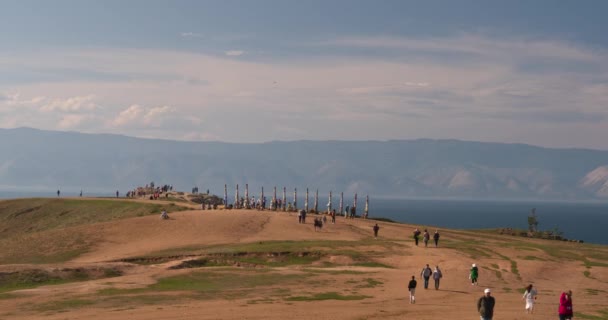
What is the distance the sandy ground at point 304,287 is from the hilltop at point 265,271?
10 centimetres

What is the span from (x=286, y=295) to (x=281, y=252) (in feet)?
54.2

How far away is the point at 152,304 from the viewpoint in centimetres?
3525

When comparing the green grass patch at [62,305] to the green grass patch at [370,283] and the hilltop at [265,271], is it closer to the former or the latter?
the hilltop at [265,271]

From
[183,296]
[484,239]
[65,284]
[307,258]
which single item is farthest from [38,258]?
[484,239]

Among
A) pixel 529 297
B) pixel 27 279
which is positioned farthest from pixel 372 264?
pixel 27 279

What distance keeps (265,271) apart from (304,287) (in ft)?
24.1

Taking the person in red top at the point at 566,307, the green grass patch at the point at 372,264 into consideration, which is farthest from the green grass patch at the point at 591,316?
the green grass patch at the point at 372,264

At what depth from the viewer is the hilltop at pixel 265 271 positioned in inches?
1356

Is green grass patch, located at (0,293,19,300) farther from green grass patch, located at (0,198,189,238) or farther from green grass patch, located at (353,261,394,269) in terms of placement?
green grass patch, located at (0,198,189,238)

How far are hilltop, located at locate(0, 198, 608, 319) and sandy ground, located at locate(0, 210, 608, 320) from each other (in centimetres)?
10

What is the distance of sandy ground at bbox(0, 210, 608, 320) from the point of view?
33.0 m

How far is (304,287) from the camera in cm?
4088

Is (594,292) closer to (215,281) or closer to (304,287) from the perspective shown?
(304,287)

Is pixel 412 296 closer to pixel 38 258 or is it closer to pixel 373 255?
pixel 373 255
